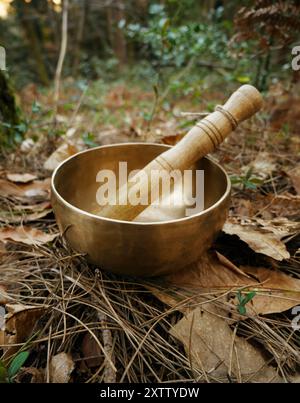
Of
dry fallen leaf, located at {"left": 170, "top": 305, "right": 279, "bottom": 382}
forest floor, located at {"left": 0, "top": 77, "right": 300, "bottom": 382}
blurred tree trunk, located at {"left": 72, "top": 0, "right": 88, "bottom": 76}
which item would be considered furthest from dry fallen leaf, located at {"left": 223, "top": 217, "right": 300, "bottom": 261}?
blurred tree trunk, located at {"left": 72, "top": 0, "right": 88, "bottom": 76}

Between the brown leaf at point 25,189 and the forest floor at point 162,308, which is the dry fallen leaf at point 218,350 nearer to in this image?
the forest floor at point 162,308

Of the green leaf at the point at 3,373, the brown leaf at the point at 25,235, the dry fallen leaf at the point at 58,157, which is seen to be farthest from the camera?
the dry fallen leaf at the point at 58,157

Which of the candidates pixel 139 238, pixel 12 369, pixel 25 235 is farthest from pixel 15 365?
pixel 25 235

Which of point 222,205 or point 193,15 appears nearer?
point 222,205

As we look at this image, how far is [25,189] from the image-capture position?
1.68 meters

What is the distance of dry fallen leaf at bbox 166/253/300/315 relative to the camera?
1082 millimetres

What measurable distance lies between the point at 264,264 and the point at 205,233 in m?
0.35

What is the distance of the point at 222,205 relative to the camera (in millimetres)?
1068

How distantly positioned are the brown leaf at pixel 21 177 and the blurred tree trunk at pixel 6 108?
0.32 meters

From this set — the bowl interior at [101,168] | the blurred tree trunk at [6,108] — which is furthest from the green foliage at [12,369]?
the blurred tree trunk at [6,108]

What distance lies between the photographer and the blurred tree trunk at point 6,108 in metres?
1.91

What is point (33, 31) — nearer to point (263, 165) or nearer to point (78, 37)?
point (78, 37)

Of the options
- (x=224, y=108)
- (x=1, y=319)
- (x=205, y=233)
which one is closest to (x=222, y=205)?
(x=205, y=233)
